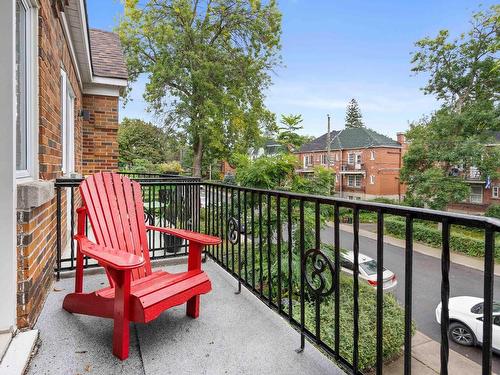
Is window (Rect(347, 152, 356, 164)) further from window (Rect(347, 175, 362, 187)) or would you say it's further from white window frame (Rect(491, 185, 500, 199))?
white window frame (Rect(491, 185, 500, 199))

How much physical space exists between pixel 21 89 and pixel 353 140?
29.2m

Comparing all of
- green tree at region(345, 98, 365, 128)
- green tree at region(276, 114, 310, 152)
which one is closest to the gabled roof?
green tree at region(345, 98, 365, 128)

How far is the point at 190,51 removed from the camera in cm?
1605

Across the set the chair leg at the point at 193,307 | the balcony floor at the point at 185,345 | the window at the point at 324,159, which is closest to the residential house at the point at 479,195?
the window at the point at 324,159

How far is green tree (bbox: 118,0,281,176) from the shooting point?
53.1 ft

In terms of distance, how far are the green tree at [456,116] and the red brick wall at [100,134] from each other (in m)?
15.4

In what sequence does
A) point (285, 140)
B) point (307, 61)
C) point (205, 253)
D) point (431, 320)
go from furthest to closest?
point (307, 61) → point (285, 140) → point (431, 320) → point (205, 253)

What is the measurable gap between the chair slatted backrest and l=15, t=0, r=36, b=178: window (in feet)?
1.31

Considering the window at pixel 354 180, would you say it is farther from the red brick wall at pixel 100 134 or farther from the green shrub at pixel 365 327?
the red brick wall at pixel 100 134

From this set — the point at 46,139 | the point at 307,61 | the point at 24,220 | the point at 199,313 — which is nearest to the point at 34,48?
the point at 46,139

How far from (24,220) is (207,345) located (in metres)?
1.22

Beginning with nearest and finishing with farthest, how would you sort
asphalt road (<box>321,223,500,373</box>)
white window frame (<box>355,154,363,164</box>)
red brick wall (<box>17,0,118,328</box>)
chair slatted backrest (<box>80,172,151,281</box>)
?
red brick wall (<box>17,0,118,328</box>)
chair slatted backrest (<box>80,172,151,281</box>)
asphalt road (<box>321,223,500,373</box>)
white window frame (<box>355,154,363,164</box>)

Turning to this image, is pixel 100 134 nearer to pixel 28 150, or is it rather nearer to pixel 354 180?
pixel 28 150

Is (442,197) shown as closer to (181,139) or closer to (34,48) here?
(181,139)
